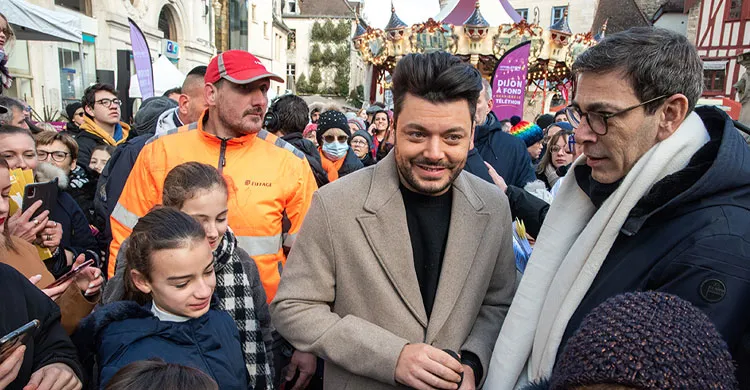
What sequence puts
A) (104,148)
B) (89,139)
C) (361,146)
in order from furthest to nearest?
(361,146)
(89,139)
(104,148)

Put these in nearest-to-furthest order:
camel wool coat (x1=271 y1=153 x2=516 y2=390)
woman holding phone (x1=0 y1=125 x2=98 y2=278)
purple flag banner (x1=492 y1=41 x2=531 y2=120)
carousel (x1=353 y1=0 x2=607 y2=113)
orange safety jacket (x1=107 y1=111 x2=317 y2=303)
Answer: camel wool coat (x1=271 y1=153 x2=516 y2=390) → orange safety jacket (x1=107 y1=111 x2=317 y2=303) → woman holding phone (x1=0 y1=125 x2=98 y2=278) → purple flag banner (x1=492 y1=41 x2=531 y2=120) → carousel (x1=353 y1=0 x2=607 y2=113)

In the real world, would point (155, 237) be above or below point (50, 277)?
above

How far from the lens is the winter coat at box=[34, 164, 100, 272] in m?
3.29

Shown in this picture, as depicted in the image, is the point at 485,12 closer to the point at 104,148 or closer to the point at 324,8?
the point at 104,148

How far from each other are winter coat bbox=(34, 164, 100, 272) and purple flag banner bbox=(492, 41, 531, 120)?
787 cm

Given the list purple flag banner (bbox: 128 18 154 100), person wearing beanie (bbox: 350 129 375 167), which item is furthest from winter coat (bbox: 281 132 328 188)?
purple flag banner (bbox: 128 18 154 100)

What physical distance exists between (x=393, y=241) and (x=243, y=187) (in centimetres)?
120

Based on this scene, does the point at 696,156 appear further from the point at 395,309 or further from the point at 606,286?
the point at 395,309

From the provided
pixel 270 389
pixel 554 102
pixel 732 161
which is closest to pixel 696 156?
pixel 732 161

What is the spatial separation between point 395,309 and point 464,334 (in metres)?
0.29

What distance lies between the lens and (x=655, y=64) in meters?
1.39

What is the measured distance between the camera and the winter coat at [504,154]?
409 centimetres

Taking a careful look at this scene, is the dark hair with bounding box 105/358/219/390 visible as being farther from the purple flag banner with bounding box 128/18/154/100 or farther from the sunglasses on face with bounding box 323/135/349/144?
the purple flag banner with bounding box 128/18/154/100

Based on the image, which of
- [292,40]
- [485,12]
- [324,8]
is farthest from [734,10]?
[324,8]
